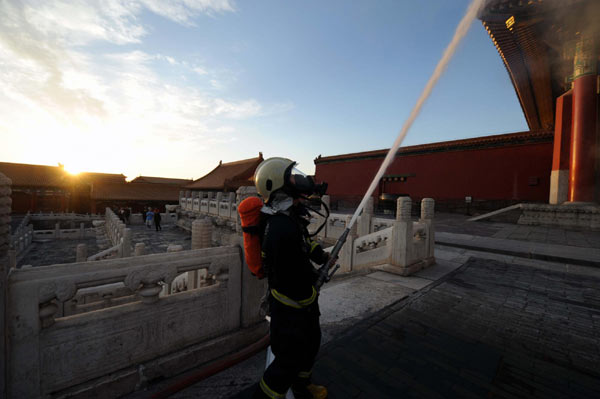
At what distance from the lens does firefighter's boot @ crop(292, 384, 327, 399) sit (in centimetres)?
175

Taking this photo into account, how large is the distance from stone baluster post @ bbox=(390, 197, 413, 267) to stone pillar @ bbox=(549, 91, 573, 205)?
1186 centimetres

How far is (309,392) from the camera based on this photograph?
69.9 inches

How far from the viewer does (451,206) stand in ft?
53.4

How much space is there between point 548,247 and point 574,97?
27.7 ft

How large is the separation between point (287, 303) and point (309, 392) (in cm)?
75

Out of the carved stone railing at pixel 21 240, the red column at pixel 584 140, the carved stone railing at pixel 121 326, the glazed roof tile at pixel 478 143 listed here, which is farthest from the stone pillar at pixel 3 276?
the carved stone railing at pixel 21 240

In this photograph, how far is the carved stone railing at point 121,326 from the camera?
1.54 metres

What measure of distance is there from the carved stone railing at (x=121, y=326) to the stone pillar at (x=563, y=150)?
50.7 feet

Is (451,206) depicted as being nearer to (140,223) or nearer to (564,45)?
(564,45)

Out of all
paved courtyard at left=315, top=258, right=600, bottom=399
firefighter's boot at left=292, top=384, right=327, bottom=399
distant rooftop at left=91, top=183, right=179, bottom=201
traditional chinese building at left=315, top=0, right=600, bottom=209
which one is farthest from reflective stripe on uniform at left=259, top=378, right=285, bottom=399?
distant rooftop at left=91, top=183, right=179, bottom=201

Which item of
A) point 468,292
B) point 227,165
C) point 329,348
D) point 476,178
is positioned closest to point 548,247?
point 468,292

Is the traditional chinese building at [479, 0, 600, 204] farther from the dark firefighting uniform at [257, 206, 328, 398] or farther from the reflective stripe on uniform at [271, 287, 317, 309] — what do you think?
the reflective stripe on uniform at [271, 287, 317, 309]

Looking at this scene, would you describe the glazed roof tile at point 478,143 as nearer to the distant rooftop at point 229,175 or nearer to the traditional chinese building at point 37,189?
the distant rooftop at point 229,175

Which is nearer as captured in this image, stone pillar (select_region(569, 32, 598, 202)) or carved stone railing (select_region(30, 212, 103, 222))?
stone pillar (select_region(569, 32, 598, 202))
